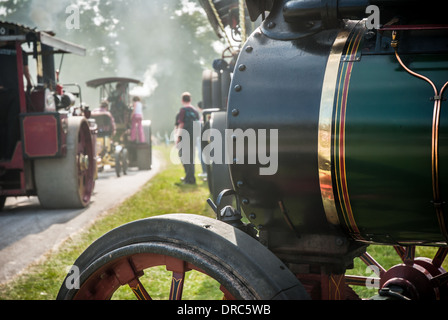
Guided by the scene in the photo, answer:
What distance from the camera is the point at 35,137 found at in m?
6.48

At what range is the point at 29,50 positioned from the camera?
7.10 metres

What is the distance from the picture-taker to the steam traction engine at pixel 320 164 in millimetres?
1483

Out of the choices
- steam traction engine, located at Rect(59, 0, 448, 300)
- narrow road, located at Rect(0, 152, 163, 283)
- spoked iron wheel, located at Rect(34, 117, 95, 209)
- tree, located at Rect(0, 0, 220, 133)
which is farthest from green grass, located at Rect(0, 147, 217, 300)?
tree, located at Rect(0, 0, 220, 133)

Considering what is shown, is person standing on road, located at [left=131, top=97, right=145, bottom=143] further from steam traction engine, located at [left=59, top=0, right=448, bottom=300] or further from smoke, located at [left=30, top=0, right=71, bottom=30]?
steam traction engine, located at [left=59, top=0, right=448, bottom=300]

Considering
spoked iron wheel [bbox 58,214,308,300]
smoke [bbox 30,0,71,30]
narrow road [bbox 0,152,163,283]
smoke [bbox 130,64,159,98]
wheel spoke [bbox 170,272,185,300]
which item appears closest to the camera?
spoked iron wheel [bbox 58,214,308,300]

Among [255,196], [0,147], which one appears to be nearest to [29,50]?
[0,147]

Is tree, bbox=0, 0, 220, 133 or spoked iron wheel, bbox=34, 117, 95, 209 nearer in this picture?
spoked iron wheel, bbox=34, 117, 95, 209

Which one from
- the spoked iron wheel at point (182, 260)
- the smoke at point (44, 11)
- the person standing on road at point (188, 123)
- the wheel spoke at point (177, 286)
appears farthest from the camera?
the smoke at point (44, 11)

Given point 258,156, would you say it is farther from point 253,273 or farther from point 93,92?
point 93,92

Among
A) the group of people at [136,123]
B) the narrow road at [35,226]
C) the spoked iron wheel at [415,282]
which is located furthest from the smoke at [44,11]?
the spoked iron wheel at [415,282]

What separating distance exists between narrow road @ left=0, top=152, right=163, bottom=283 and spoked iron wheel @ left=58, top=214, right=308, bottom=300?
8.10 ft

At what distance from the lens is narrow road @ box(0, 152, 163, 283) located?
14.6 feet

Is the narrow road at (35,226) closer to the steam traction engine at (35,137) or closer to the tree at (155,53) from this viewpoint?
the steam traction engine at (35,137)

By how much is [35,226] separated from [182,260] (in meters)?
4.68
